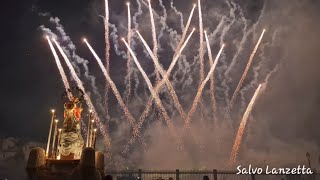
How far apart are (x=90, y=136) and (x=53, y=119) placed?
3.12 meters

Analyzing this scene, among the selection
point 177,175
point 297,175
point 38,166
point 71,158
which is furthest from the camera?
point 177,175

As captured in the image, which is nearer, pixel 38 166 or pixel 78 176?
pixel 78 176

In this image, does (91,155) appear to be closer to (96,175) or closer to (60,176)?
(96,175)

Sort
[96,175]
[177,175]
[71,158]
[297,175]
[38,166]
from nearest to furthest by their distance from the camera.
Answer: [96,175] → [38,166] → [71,158] → [297,175] → [177,175]

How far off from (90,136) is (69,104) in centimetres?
303

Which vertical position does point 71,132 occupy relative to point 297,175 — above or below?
above

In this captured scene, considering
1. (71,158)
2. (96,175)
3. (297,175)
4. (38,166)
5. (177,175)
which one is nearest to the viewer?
(96,175)

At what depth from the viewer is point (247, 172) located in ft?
123

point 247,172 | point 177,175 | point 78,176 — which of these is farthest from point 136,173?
point 78,176

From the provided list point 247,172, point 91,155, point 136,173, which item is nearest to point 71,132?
point 91,155

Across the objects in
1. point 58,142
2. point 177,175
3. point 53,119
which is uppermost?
point 53,119

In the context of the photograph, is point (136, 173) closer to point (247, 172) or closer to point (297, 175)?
point (247, 172)

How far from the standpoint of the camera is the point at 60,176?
21.3m

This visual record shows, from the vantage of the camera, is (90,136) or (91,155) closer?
(91,155)
